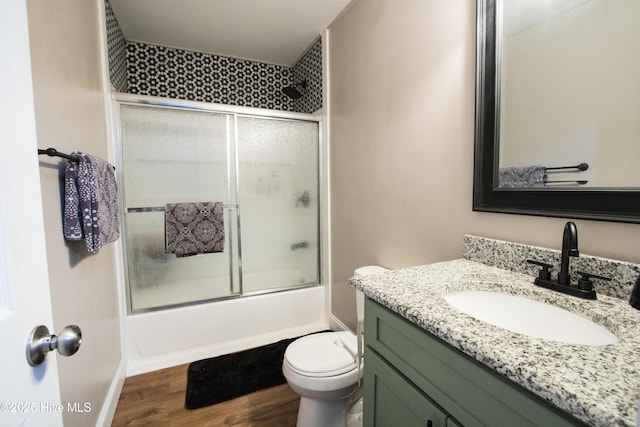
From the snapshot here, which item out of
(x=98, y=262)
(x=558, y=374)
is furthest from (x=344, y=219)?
(x=558, y=374)

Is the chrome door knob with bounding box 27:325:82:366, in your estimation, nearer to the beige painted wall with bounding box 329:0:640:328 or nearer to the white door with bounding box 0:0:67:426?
the white door with bounding box 0:0:67:426

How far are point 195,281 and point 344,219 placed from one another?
125 centimetres

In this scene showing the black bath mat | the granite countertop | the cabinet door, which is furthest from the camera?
the black bath mat

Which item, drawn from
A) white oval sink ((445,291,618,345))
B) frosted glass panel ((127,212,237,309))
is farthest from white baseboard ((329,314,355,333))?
white oval sink ((445,291,618,345))

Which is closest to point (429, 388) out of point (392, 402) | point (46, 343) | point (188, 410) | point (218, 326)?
point (392, 402)

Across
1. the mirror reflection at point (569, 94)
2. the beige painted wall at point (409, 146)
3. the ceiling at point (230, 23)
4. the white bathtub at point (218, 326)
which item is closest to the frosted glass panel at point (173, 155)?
the ceiling at point (230, 23)

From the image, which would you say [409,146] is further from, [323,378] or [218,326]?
[218,326]

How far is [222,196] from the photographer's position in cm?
222

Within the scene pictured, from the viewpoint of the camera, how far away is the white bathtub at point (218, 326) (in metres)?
1.98

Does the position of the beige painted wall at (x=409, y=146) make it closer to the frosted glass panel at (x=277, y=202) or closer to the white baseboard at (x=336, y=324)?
the white baseboard at (x=336, y=324)

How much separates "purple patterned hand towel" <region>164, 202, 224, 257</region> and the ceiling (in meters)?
1.39

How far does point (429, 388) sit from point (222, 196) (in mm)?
1917

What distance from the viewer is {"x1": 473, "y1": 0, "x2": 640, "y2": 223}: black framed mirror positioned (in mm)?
923

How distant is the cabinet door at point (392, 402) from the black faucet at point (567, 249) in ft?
1.80
